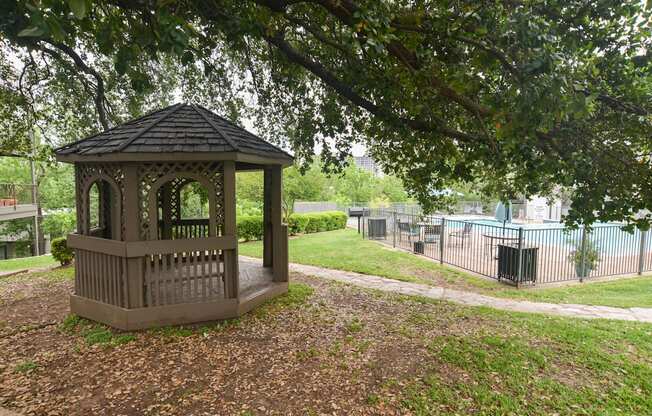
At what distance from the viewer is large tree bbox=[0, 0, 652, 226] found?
10.1 feet

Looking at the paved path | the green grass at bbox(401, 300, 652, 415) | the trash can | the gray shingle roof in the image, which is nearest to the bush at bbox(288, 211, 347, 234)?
Answer: the trash can

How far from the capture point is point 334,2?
3717 millimetres

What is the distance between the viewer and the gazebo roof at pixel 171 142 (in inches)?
191

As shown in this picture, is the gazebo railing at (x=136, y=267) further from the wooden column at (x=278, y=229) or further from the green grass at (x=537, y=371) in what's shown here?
the green grass at (x=537, y=371)

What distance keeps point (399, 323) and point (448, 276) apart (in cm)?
423

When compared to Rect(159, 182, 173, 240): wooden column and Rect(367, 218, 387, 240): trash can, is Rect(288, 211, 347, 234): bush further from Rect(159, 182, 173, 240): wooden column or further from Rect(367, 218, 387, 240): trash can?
Rect(159, 182, 173, 240): wooden column

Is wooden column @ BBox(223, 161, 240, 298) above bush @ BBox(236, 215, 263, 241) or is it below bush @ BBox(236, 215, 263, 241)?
above

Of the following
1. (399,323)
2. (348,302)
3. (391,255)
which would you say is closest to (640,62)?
(399,323)

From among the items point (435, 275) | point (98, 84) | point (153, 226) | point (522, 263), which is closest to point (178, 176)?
point (153, 226)

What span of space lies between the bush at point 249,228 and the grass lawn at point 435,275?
6.63 feet

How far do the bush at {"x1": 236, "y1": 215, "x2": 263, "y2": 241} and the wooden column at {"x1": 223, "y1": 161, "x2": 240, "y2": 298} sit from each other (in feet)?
33.3

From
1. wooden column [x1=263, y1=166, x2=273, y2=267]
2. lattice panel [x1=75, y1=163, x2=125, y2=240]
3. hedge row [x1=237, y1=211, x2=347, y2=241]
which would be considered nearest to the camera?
lattice panel [x1=75, y1=163, x2=125, y2=240]

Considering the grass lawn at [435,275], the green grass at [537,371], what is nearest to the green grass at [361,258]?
the grass lawn at [435,275]

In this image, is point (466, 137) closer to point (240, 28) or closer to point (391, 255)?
point (240, 28)
